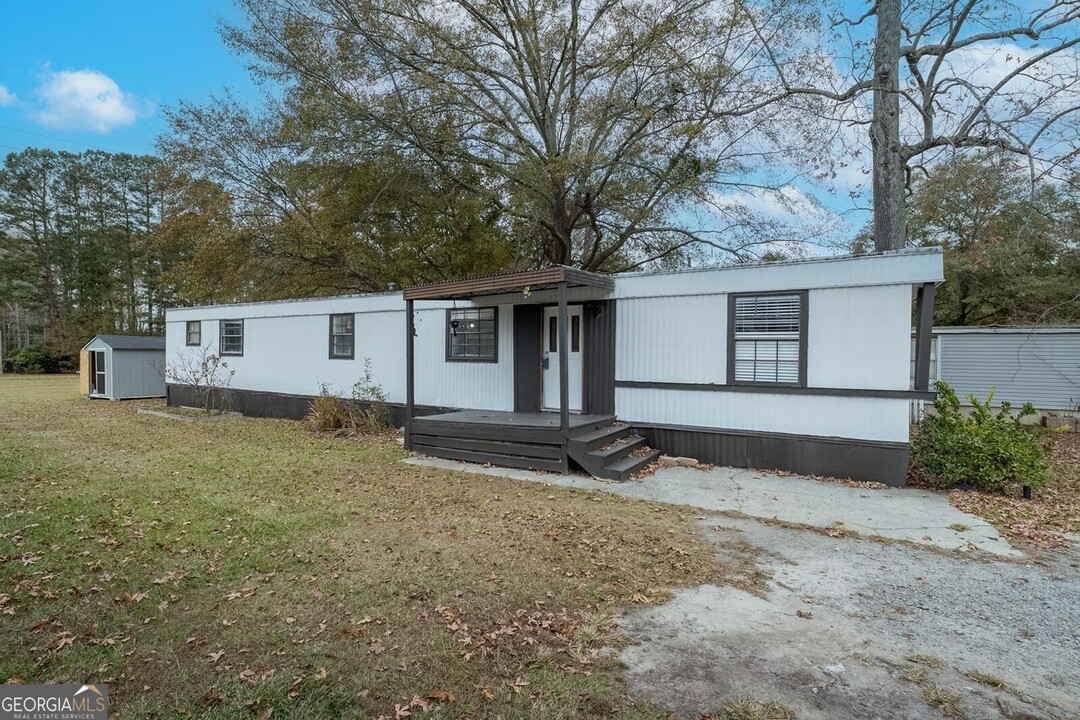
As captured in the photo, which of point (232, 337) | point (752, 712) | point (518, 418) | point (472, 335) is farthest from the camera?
point (232, 337)

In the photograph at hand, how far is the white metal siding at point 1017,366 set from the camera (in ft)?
33.6

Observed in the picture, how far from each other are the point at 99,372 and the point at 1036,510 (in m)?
20.4

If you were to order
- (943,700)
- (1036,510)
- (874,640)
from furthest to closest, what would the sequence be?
1. (1036,510)
2. (874,640)
3. (943,700)

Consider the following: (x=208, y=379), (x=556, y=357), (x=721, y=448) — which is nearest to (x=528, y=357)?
(x=556, y=357)

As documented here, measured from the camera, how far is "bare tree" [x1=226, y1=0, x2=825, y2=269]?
1051 centimetres

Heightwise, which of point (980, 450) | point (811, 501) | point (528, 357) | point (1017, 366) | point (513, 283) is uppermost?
point (513, 283)

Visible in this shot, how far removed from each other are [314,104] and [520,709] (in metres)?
11.9

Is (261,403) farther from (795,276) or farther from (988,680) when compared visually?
(988,680)

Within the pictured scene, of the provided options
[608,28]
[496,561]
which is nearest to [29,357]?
[608,28]

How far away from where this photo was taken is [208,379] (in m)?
13.0

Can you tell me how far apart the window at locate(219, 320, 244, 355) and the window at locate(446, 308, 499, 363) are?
623 centimetres

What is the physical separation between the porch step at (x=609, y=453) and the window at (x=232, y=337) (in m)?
9.56

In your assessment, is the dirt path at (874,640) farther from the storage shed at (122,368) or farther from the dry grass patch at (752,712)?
the storage shed at (122,368)

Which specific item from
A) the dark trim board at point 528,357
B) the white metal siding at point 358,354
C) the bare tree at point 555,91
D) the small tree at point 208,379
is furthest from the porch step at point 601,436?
the small tree at point 208,379
